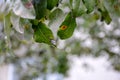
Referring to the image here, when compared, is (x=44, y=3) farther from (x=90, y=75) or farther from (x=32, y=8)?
(x=90, y=75)

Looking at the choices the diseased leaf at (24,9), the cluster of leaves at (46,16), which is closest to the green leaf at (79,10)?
the cluster of leaves at (46,16)

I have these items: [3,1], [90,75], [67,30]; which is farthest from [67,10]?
[90,75]

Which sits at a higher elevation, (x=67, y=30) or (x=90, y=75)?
(x=90, y=75)

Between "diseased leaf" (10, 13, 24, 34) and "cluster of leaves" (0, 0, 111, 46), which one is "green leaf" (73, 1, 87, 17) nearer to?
"cluster of leaves" (0, 0, 111, 46)

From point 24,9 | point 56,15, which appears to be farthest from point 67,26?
point 24,9

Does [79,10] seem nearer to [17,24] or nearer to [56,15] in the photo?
[56,15]

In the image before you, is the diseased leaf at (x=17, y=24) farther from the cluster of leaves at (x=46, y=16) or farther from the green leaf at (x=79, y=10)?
the green leaf at (x=79, y=10)

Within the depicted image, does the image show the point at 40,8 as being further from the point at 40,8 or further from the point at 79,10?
the point at 79,10
